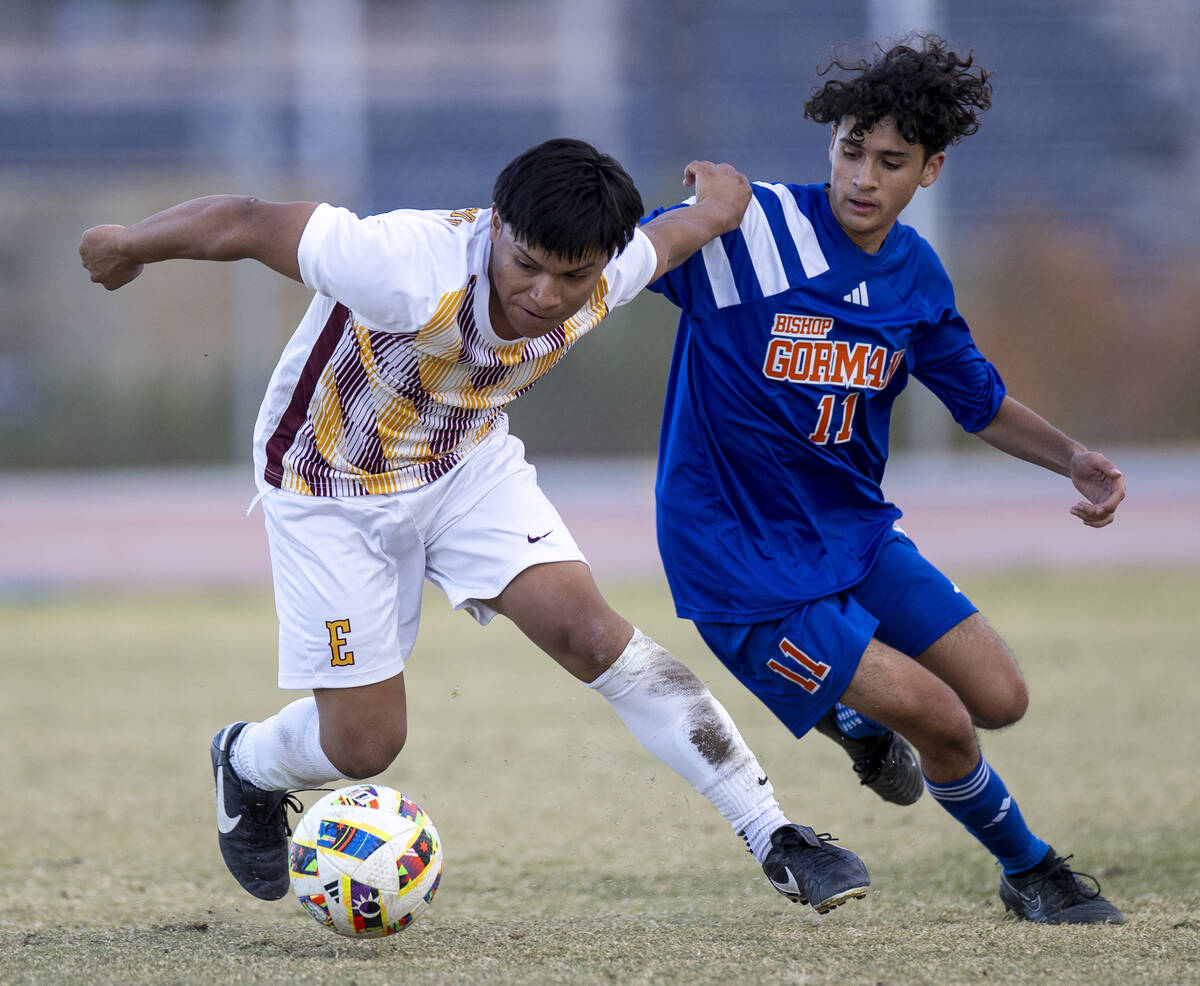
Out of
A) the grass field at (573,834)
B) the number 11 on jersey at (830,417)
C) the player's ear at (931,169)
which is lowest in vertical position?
the grass field at (573,834)

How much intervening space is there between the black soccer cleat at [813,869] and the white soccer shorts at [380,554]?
2.62ft

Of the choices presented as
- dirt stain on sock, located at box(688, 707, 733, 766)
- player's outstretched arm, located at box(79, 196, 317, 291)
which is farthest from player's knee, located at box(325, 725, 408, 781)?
player's outstretched arm, located at box(79, 196, 317, 291)

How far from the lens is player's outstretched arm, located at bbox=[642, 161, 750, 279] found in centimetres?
346

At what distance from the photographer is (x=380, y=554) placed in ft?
11.7

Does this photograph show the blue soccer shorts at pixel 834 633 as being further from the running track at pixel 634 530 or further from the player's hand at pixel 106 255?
the running track at pixel 634 530

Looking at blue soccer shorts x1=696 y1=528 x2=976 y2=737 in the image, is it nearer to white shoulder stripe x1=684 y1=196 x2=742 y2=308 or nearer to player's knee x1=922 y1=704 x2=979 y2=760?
player's knee x1=922 y1=704 x2=979 y2=760

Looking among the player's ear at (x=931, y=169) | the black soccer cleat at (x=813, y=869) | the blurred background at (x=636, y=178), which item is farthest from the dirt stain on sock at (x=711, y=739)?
the blurred background at (x=636, y=178)

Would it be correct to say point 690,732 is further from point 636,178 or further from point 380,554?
point 636,178

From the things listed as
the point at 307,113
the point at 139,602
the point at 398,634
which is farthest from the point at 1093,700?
the point at 307,113

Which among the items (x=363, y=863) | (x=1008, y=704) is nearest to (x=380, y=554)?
(x=363, y=863)

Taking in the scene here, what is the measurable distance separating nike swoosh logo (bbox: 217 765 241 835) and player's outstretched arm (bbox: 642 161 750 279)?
66.0 inches

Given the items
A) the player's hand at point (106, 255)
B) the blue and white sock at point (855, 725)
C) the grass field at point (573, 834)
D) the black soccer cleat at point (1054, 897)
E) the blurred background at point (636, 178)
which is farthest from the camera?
the blurred background at point (636, 178)

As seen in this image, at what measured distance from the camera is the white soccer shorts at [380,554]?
3.51 m

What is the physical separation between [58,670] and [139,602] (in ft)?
7.47
